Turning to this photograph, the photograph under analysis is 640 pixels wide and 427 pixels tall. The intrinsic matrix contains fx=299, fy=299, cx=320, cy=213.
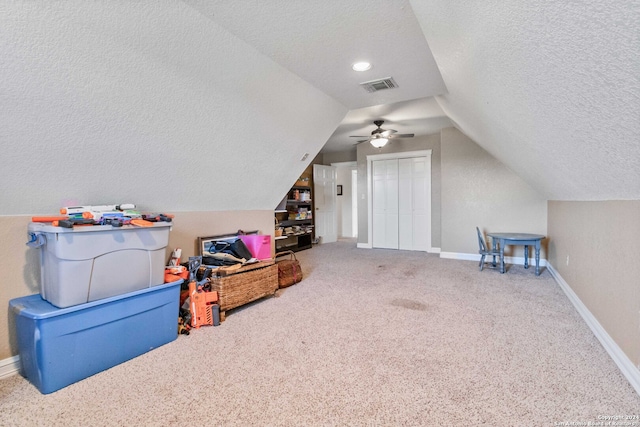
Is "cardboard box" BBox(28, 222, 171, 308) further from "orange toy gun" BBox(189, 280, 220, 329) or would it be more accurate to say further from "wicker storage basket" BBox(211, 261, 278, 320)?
"wicker storage basket" BBox(211, 261, 278, 320)

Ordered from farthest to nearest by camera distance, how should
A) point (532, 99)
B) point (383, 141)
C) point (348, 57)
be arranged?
point (383, 141) < point (348, 57) < point (532, 99)

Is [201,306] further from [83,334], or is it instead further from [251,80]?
[251,80]

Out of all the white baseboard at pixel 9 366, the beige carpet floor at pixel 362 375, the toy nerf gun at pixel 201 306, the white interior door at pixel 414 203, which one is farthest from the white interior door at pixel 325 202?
the white baseboard at pixel 9 366

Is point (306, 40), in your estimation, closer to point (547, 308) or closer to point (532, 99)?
point (532, 99)

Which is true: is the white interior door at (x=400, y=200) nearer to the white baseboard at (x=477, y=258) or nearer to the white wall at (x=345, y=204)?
the white baseboard at (x=477, y=258)

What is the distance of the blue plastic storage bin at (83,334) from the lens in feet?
5.64

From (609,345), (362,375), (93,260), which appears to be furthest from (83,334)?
(609,345)

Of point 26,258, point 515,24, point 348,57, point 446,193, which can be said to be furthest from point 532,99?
point 446,193

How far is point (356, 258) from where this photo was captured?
18.6 ft

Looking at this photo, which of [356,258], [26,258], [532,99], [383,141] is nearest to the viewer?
[532,99]

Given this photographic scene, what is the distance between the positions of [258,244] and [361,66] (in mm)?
2259

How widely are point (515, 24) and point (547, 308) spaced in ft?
9.31

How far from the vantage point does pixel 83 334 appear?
1857mm

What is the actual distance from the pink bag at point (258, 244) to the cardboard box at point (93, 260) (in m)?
1.46
